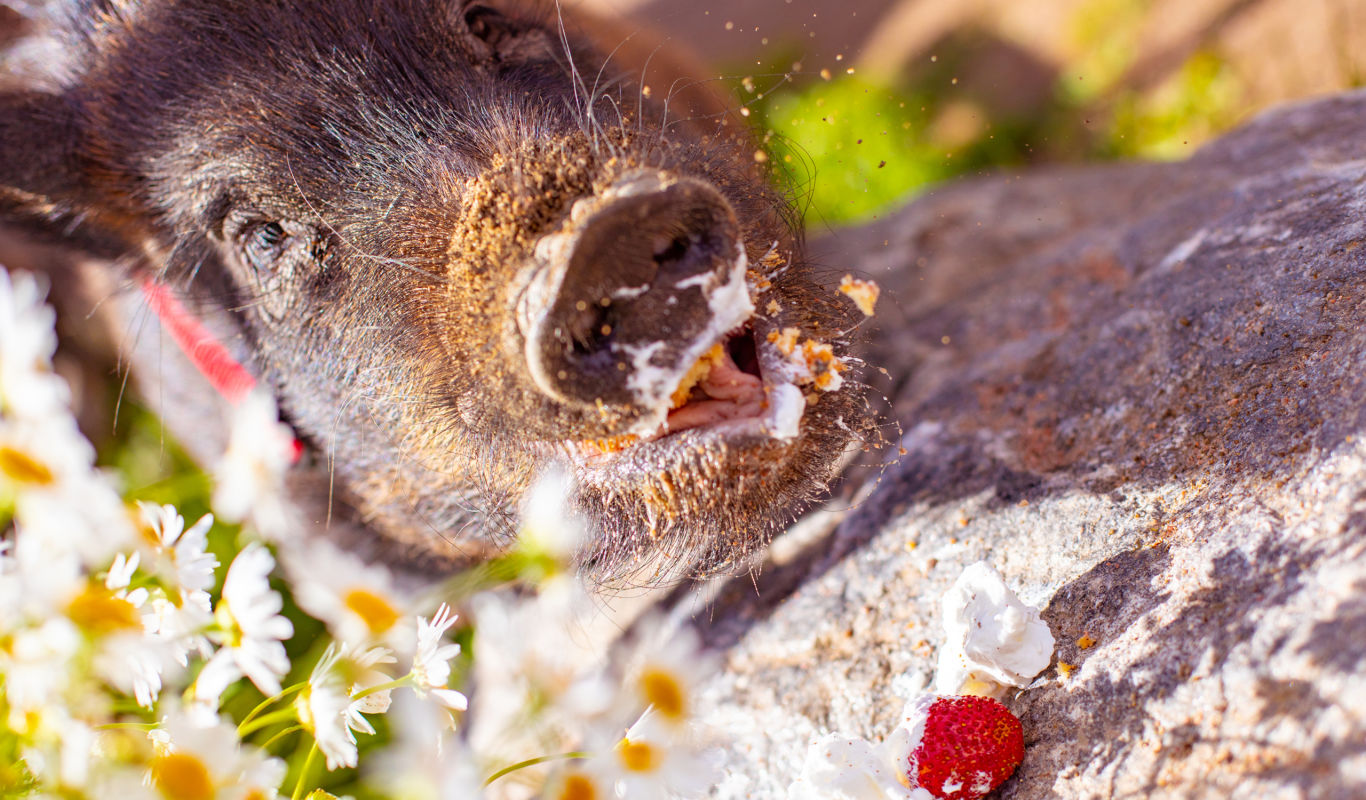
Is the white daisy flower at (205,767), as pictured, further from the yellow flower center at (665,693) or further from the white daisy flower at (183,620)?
the yellow flower center at (665,693)

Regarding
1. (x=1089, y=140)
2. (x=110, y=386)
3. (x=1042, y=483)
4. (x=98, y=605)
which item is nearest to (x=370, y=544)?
(x=98, y=605)

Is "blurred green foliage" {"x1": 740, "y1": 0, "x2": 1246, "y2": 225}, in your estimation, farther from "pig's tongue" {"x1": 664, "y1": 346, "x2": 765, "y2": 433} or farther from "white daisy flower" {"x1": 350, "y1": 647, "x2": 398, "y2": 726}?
"white daisy flower" {"x1": 350, "y1": 647, "x2": 398, "y2": 726}

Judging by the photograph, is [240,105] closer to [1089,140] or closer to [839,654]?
[839,654]

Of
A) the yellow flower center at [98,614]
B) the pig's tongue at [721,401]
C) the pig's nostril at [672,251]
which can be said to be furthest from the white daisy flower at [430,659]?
the pig's nostril at [672,251]

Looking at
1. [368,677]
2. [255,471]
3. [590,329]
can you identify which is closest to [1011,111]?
[590,329]

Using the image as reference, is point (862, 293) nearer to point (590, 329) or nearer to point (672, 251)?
point (672, 251)

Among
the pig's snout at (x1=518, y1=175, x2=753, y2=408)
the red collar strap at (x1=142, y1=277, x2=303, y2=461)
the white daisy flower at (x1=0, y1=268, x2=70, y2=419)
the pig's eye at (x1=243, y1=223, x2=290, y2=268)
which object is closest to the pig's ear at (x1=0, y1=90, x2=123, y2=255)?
the red collar strap at (x1=142, y1=277, x2=303, y2=461)
